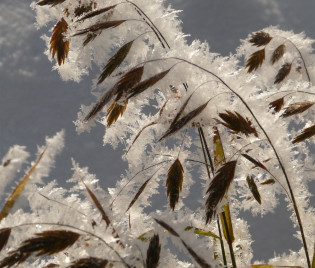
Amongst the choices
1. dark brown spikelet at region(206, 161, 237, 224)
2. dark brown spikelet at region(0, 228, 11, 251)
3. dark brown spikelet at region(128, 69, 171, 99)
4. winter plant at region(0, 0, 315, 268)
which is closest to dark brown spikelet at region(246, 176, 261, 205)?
winter plant at region(0, 0, 315, 268)

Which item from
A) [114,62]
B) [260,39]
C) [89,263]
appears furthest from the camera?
[260,39]

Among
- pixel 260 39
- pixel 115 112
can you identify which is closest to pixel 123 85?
pixel 115 112

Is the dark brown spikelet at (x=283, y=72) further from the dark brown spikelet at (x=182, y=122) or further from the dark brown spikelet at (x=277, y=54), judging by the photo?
the dark brown spikelet at (x=182, y=122)

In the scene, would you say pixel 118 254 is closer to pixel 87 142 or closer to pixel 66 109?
pixel 87 142

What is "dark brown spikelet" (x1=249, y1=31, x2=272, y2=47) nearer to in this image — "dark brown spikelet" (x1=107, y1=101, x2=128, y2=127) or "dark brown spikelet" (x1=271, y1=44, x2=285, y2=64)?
"dark brown spikelet" (x1=271, y1=44, x2=285, y2=64)

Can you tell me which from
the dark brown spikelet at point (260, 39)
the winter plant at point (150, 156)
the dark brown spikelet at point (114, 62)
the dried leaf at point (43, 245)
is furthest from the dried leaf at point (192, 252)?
the dark brown spikelet at point (260, 39)

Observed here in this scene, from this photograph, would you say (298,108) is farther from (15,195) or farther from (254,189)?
(15,195)

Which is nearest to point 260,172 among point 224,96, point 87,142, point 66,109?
point 224,96
